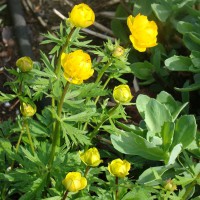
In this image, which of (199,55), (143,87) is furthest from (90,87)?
(143,87)

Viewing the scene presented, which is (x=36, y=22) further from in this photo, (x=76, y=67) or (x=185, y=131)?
(x=76, y=67)

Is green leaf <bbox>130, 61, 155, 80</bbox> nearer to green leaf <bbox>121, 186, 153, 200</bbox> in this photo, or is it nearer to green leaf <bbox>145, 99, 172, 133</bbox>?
green leaf <bbox>145, 99, 172, 133</bbox>

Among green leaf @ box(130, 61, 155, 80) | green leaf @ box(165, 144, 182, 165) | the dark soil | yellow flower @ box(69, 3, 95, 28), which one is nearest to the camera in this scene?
yellow flower @ box(69, 3, 95, 28)

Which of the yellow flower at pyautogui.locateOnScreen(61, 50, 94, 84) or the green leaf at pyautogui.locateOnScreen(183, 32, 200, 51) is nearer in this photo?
the yellow flower at pyautogui.locateOnScreen(61, 50, 94, 84)

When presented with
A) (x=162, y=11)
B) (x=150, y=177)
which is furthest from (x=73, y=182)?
(x=162, y=11)

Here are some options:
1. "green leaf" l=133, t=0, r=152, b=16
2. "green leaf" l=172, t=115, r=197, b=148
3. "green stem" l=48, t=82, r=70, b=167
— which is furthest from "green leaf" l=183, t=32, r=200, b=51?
"green stem" l=48, t=82, r=70, b=167
